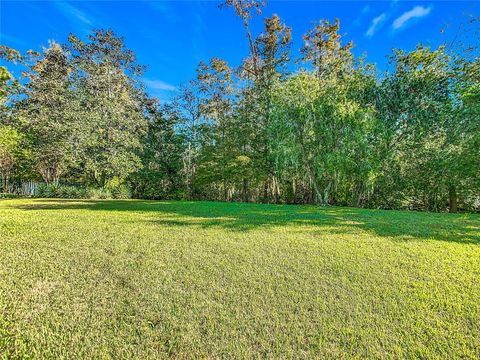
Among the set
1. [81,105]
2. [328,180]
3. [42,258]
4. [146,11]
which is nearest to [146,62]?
[81,105]

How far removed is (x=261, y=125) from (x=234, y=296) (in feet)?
39.9

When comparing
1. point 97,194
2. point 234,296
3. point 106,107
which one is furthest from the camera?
point 106,107

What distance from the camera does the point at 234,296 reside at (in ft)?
7.19

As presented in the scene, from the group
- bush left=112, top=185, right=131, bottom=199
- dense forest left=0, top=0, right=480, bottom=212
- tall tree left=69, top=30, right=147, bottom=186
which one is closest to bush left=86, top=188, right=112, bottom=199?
dense forest left=0, top=0, right=480, bottom=212

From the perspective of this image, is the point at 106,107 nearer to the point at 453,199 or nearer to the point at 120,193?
the point at 120,193

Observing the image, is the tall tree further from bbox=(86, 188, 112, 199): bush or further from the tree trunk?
the tree trunk

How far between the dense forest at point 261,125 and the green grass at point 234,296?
7.17m

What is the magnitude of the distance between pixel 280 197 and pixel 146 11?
10.8 meters

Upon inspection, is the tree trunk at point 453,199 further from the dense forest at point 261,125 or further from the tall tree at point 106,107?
the tall tree at point 106,107

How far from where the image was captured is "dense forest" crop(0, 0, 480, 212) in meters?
9.64

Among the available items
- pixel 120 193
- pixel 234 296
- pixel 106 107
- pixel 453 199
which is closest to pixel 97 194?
pixel 120 193

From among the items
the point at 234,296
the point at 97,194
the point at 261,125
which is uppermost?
the point at 261,125

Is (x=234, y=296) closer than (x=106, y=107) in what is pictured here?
Yes

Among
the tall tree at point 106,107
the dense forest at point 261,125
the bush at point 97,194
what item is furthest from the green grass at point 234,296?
the tall tree at point 106,107
